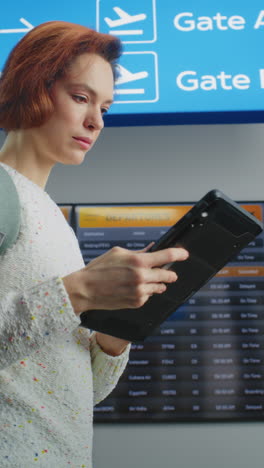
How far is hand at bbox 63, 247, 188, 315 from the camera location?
52 centimetres

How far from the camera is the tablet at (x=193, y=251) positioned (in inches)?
25.2

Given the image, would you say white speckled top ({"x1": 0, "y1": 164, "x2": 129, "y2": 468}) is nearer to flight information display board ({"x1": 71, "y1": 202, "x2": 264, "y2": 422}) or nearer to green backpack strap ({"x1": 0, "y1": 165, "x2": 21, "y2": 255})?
green backpack strap ({"x1": 0, "y1": 165, "x2": 21, "y2": 255})

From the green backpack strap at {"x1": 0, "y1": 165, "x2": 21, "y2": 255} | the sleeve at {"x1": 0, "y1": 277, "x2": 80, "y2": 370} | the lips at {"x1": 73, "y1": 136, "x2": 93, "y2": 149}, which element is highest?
the lips at {"x1": 73, "y1": 136, "x2": 93, "y2": 149}

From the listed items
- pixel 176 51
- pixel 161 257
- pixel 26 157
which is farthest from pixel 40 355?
pixel 176 51

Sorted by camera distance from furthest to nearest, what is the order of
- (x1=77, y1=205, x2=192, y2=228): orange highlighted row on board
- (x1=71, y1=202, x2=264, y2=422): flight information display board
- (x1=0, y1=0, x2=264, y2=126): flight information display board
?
(x1=77, y1=205, x2=192, y2=228): orange highlighted row on board → (x1=71, y1=202, x2=264, y2=422): flight information display board → (x1=0, y1=0, x2=264, y2=126): flight information display board

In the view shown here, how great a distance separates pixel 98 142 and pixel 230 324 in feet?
3.23

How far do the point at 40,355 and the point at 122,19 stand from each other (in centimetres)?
113

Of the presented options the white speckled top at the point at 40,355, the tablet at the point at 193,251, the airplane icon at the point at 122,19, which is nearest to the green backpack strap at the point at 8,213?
the white speckled top at the point at 40,355

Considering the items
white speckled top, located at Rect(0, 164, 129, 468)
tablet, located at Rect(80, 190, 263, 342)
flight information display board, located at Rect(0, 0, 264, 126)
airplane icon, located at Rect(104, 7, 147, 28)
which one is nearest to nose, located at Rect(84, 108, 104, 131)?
white speckled top, located at Rect(0, 164, 129, 468)

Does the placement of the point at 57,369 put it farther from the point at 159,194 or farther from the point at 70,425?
the point at 159,194

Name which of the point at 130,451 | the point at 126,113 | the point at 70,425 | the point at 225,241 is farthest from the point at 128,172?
the point at 70,425

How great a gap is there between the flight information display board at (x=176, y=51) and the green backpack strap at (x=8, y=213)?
0.82m

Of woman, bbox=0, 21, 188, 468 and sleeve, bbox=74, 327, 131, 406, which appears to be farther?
sleeve, bbox=74, 327, 131, 406

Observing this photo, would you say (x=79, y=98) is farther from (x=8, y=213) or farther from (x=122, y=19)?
(x=122, y=19)
